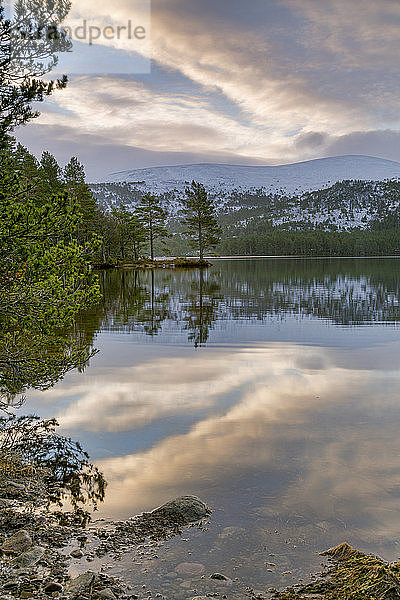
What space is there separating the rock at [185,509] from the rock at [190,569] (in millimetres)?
1010

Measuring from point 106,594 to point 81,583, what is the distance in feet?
1.18

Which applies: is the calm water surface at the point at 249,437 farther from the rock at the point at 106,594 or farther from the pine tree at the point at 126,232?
the pine tree at the point at 126,232

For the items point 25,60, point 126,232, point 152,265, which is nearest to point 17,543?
point 25,60

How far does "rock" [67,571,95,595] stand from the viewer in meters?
5.48

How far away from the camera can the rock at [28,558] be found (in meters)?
6.02

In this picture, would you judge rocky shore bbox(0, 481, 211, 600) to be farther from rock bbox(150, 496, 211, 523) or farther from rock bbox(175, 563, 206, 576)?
rock bbox(175, 563, 206, 576)

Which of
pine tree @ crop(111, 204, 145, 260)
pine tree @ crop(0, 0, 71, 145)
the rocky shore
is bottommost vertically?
the rocky shore

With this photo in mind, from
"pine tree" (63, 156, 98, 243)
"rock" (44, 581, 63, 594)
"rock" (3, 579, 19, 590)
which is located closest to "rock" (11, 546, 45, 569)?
"rock" (3, 579, 19, 590)

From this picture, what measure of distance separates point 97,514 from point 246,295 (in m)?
35.3

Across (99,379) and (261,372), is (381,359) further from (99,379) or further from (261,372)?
(99,379)

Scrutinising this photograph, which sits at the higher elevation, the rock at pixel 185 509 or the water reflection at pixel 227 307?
the water reflection at pixel 227 307

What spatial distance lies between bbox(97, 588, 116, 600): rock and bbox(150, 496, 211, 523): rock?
1.88 m

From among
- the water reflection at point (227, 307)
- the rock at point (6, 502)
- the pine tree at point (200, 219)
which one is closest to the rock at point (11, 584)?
the rock at point (6, 502)

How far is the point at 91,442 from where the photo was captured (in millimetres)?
10359
